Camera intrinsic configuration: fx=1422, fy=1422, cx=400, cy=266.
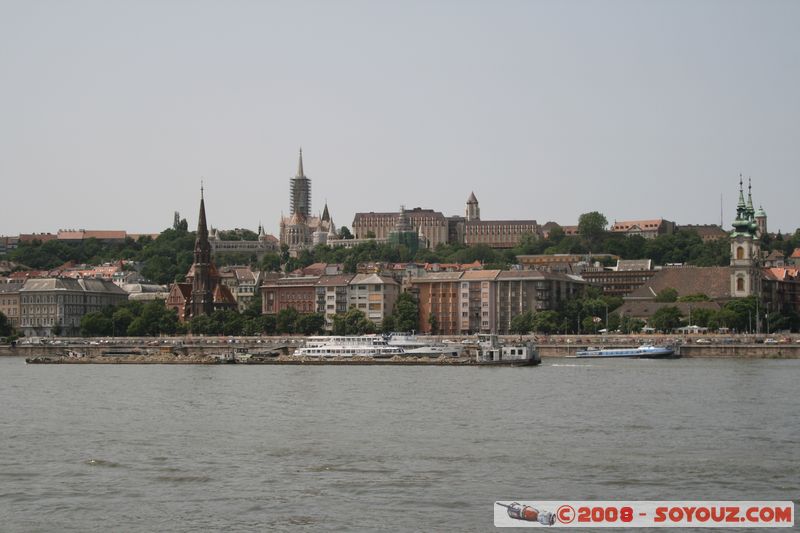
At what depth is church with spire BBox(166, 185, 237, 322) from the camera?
140 metres

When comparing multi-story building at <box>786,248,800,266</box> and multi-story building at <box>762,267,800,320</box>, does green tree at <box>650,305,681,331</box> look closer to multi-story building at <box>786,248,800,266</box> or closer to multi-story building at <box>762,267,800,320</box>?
multi-story building at <box>762,267,800,320</box>


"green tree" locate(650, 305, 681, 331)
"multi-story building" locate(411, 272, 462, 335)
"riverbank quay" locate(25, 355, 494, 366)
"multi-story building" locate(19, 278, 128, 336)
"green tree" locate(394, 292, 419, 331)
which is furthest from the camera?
"multi-story building" locate(19, 278, 128, 336)

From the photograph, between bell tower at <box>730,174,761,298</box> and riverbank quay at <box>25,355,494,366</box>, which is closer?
riverbank quay at <box>25,355,494,366</box>

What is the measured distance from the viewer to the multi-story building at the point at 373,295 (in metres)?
135

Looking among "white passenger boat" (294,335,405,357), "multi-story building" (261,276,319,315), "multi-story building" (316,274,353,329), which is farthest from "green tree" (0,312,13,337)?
"white passenger boat" (294,335,405,357)

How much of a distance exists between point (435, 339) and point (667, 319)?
20.1m

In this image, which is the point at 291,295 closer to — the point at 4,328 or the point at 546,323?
the point at 4,328

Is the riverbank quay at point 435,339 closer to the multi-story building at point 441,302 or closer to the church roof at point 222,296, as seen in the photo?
the multi-story building at point 441,302

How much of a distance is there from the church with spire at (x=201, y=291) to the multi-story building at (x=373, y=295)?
14.5 m

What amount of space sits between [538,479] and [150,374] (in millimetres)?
48613

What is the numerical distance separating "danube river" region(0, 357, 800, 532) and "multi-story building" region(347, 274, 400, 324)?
248 ft

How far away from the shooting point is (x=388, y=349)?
89.3m

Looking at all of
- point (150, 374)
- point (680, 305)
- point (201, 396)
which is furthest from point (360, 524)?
point (680, 305)

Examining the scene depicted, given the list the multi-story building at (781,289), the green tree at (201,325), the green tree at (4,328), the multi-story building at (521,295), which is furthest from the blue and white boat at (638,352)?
the green tree at (4,328)
